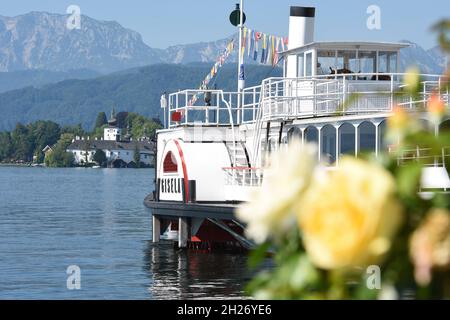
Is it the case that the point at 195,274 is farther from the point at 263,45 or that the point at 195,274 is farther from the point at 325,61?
the point at 263,45

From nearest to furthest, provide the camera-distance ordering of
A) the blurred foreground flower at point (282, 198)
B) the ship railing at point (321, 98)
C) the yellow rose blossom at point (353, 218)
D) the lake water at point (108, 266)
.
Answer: the yellow rose blossom at point (353, 218) < the blurred foreground flower at point (282, 198) < the lake water at point (108, 266) < the ship railing at point (321, 98)

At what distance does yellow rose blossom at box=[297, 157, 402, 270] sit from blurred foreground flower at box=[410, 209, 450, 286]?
0.19ft

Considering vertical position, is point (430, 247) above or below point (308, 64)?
below

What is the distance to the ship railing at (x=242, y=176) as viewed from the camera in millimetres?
26062

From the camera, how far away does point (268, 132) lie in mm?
26109

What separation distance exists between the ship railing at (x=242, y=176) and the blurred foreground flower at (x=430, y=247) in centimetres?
2315

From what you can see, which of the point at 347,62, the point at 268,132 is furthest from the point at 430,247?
the point at 347,62

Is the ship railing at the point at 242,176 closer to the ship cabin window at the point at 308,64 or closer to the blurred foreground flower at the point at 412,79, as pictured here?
the ship cabin window at the point at 308,64

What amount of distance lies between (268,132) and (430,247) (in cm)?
2396

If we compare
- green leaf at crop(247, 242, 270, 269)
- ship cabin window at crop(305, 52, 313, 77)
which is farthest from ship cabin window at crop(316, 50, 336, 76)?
green leaf at crop(247, 242, 270, 269)

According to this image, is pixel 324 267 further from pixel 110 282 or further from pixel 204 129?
pixel 204 129

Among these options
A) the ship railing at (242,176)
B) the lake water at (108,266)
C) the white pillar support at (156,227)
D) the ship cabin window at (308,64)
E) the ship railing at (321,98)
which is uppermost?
the ship cabin window at (308,64)

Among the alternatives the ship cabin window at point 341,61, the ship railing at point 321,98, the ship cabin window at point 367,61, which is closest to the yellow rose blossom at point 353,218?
the ship railing at point 321,98
